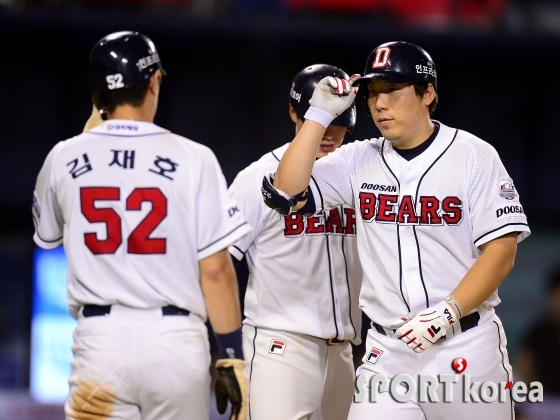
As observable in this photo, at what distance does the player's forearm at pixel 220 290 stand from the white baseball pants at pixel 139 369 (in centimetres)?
11

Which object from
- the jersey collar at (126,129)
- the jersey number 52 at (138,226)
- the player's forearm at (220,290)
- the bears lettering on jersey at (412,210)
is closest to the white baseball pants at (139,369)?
the player's forearm at (220,290)

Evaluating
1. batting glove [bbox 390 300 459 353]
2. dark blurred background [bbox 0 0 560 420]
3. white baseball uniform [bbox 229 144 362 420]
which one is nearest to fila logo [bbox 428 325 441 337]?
A: batting glove [bbox 390 300 459 353]

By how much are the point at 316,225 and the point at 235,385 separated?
1.07m

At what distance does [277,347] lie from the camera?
379cm

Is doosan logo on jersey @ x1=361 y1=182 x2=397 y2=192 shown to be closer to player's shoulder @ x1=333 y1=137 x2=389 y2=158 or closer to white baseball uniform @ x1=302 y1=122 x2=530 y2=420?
white baseball uniform @ x1=302 y1=122 x2=530 y2=420

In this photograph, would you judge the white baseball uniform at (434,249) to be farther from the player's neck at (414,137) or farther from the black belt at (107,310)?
the black belt at (107,310)

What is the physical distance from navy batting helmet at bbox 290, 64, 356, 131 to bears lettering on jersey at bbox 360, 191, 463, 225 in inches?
30.9

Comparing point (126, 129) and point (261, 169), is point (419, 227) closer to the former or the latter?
point (261, 169)

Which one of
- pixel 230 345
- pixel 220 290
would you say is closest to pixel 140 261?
pixel 220 290

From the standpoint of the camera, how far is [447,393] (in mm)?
3109

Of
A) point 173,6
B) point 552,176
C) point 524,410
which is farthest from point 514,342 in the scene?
point 173,6

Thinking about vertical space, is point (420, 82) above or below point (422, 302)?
above

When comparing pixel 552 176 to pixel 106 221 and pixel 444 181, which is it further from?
pixel 106 221

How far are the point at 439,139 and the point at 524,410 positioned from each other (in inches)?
128
